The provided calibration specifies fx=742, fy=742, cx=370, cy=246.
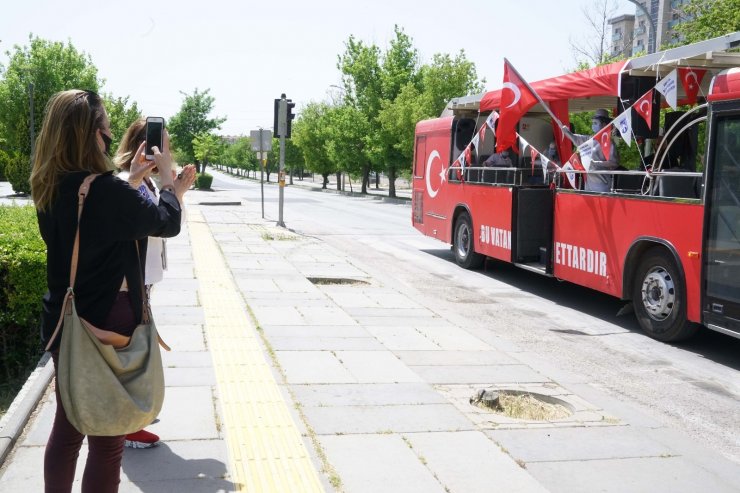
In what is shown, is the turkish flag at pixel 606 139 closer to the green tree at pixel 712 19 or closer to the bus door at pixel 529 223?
the bus door at pixel 529 223

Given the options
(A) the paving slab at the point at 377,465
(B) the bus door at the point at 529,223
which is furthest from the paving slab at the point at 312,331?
(B) the bus door at the point at 529,223

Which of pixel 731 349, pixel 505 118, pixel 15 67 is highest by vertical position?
pixel 15 67

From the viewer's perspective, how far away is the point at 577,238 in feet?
31.4

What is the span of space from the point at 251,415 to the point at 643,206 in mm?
5280

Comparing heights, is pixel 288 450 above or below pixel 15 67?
below

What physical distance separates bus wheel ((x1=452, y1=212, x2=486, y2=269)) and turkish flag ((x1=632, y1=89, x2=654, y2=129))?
197 inches

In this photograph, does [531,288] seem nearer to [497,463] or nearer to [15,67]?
[497,463]

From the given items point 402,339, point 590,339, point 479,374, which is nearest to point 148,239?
point 479,374

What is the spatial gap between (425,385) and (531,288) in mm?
6085

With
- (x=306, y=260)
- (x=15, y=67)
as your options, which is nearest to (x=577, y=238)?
(x=306, y=260)

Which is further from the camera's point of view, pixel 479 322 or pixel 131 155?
pixel 479 322

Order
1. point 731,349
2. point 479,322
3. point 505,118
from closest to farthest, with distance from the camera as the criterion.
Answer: point 731,349 < point 479,322 < point 505,118

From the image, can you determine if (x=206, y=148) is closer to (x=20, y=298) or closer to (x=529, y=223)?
(x=529, y=223)

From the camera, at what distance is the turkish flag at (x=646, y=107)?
8102 mm
